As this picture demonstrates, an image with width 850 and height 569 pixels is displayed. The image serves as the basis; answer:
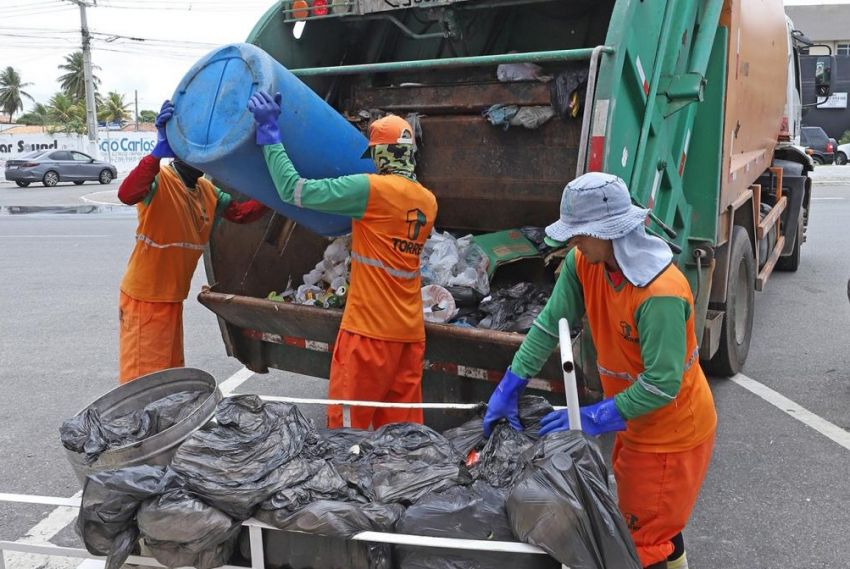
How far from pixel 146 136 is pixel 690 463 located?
34.9 m

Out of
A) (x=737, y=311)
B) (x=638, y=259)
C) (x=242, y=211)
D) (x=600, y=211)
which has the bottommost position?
(x=737, y=311)

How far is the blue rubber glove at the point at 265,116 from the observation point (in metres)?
2.78

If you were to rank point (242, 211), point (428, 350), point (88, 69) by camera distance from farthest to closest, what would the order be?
point (88, 69) → point (242, 211) → point (428, 350)

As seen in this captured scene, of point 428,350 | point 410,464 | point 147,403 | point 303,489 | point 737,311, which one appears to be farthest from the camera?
point 737,311

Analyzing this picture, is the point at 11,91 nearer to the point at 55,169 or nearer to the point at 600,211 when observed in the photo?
the point at 55,169

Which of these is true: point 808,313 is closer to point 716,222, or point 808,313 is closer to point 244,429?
point 716,222

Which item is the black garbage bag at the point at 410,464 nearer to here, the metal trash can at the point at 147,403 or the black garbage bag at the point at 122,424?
the metal trash can at the point at 147,403

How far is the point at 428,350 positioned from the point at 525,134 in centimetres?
133

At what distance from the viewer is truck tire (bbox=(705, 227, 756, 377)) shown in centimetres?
438

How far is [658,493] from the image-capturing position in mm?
2227

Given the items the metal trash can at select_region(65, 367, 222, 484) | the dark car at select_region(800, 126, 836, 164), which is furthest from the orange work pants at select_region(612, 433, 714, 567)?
the dark car at select_region(800, 126, 836, 164)

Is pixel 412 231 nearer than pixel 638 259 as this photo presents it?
No

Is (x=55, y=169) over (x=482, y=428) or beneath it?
beneath

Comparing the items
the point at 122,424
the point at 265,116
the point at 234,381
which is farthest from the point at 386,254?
the point at 234,381
